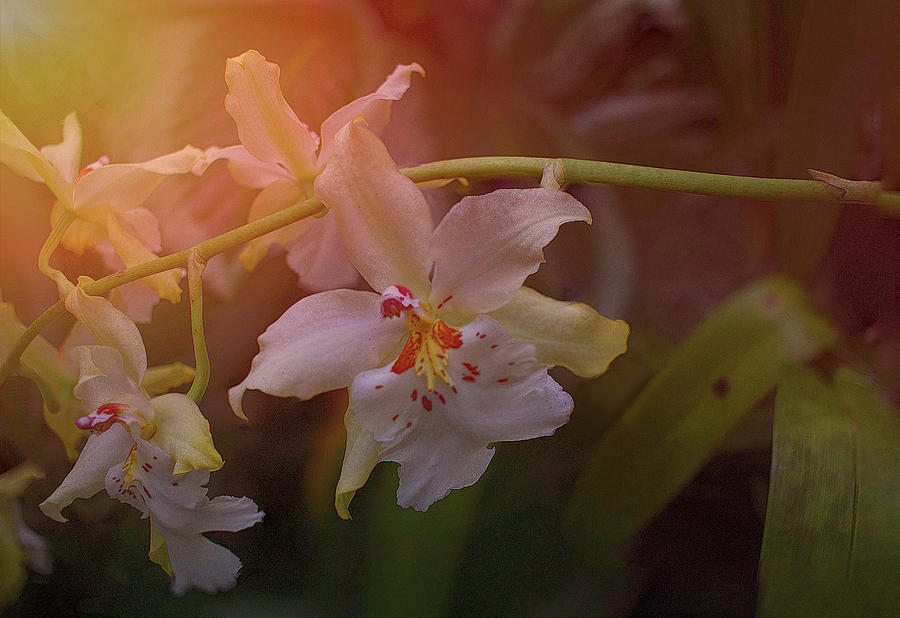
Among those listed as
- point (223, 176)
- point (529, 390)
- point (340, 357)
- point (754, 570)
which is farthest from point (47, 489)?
point (754, 570)

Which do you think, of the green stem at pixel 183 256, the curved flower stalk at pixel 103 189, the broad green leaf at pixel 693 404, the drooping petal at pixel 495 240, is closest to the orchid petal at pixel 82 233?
the curved flower stalk at pixel 103 189

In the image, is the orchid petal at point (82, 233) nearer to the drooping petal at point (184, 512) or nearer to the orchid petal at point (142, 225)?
the orchid petal at point (142, 225)

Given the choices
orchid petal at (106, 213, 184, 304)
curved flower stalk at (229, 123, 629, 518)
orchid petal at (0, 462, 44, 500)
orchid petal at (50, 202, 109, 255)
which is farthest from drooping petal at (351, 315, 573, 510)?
orchid petal at (0, 462, 44, 500)

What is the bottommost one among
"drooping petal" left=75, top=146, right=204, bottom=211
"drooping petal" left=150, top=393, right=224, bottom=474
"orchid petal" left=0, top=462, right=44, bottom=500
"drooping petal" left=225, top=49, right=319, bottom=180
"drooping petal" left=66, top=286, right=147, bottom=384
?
"orchid petal" left=0, top=462, right=44, bottom=500

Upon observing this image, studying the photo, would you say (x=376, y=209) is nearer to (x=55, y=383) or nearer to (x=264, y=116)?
(x=264, y=116)

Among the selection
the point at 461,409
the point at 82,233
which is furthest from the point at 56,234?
the point at 461,409

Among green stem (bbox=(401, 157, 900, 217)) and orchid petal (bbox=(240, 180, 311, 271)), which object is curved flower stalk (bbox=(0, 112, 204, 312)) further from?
green stem (bbox=(401, 157, 900, 217))

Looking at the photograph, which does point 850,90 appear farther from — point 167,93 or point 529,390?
point 167,93
